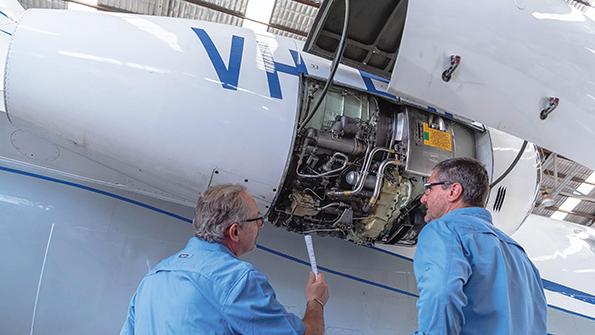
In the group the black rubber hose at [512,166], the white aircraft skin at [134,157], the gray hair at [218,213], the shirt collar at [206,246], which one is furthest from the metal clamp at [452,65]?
the shirt collar at [206,246]

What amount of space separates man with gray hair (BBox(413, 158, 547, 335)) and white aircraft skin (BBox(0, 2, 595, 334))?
3.66 feet

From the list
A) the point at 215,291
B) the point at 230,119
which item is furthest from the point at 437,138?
the point at 215,291

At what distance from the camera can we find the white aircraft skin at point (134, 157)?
2510mm

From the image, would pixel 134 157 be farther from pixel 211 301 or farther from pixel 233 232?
pixel 211 301

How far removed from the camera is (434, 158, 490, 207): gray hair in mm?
1915

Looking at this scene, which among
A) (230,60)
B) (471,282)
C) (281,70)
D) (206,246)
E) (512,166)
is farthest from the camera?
(512,166)

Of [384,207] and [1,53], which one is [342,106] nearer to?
[384,207]

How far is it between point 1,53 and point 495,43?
2889mm

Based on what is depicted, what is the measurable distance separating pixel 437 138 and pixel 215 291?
203 centimetres

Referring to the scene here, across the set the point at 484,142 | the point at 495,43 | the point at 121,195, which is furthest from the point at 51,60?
the point at 484,142

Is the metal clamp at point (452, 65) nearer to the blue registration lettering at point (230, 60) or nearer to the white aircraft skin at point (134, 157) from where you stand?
the white aircraft skin at point (134, 157)

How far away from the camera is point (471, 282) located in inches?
66.4

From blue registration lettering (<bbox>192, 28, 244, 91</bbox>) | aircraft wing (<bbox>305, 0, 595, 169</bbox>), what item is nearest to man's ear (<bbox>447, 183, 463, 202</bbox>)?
aircraft wing (<bbox>305, 0, 595, 169</bbox>)

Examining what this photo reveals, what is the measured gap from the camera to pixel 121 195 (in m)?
3.20
